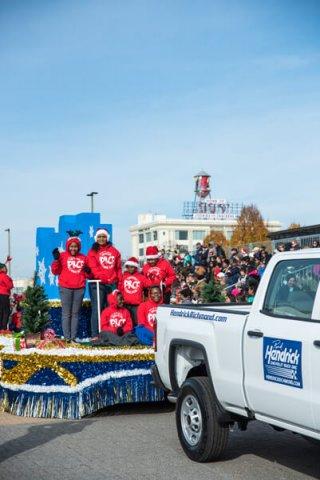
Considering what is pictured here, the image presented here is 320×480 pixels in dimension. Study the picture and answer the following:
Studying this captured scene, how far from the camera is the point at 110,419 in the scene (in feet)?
30.2

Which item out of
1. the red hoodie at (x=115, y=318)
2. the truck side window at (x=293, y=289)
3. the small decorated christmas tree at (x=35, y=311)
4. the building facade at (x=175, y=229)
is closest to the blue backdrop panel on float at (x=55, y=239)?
the small decorated christmas tree at (x=35, y=311)

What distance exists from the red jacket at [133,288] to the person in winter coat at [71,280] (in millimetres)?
759

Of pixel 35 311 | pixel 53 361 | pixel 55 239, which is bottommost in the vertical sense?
pixel 53 361

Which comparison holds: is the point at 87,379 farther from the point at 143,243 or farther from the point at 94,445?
the point at 143,243

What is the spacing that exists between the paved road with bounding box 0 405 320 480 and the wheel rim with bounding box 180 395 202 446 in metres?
0.22

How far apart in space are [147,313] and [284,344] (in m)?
5.36

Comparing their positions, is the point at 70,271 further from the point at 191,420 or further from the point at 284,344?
the point at 284,344

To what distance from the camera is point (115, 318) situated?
11109 millimetres

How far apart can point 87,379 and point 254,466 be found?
298 centimetres

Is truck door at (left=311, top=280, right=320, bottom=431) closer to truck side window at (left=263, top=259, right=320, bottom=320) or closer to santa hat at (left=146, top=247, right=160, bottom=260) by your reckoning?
truck side window at (left=263, top=259, right=320, bottom=320)

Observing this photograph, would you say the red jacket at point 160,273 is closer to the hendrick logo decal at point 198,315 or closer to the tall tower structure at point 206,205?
the hendrick logo decal at point 198,315

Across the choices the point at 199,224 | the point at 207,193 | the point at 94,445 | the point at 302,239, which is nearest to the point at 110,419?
the point at 94,445

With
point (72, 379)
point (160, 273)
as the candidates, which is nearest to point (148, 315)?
point (160, 273)

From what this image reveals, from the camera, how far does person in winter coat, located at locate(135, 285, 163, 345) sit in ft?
34.6
